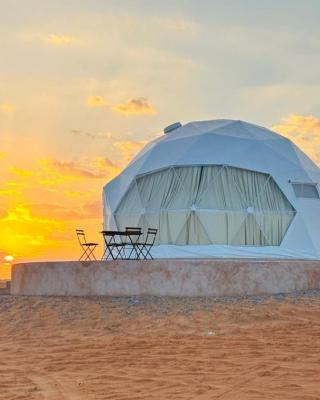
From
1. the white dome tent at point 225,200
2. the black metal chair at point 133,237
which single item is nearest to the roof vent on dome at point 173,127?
the white dome tent at point 225,200

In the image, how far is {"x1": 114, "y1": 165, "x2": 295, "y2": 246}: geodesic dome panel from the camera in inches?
779

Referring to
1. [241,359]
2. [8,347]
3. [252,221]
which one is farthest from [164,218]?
[241,359]

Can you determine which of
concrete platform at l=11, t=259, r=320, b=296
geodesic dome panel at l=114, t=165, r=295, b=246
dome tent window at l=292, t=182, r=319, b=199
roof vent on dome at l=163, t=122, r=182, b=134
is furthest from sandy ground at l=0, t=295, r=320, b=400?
roof vent on dome at l=163, t=122, r=182, b=134

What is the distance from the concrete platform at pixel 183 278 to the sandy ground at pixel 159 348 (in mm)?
528

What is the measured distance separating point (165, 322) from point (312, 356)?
3554 mm

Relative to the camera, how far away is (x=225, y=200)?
20.1 meters

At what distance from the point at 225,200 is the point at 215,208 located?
501 mm

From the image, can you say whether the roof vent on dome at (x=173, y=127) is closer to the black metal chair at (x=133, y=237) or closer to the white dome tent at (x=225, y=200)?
the white dome tent at (x=225, y=200)

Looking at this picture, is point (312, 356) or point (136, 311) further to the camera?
point (136, 311)

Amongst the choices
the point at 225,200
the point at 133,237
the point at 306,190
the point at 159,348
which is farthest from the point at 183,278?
the point at 306,190

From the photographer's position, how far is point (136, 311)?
12203mm

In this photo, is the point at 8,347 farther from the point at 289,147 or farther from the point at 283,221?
the point at 289,147

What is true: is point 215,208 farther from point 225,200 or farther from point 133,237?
point 133,237

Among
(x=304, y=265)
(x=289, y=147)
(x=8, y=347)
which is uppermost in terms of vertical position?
(x=289, y=147)
